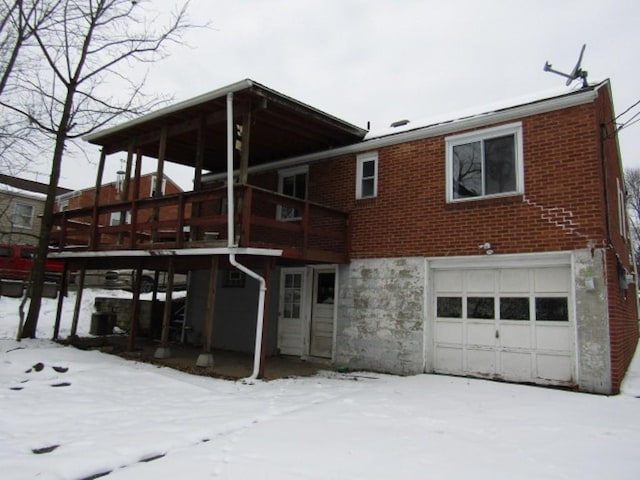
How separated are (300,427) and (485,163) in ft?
20.3

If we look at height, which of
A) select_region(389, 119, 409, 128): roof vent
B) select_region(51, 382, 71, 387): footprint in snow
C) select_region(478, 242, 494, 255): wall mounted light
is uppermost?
select_region(389, 119, 409, 128): roof vent

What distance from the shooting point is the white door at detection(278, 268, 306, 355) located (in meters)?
11.7

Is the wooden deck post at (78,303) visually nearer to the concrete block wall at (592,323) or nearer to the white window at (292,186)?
the white window at (292,186)

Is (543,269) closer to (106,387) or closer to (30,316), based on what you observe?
(106,387)

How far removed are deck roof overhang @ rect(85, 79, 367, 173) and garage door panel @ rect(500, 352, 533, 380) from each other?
226 inches

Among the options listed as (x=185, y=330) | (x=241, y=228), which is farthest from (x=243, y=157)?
(x=185, y=330)

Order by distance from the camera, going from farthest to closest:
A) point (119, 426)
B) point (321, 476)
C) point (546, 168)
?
point (546, 168)
point (119, 426)
point (321, 476)

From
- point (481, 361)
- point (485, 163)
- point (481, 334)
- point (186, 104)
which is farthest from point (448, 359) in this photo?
point (186, 104)

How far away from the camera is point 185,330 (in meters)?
14.5

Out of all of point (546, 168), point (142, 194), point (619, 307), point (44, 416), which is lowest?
point (44, 416)

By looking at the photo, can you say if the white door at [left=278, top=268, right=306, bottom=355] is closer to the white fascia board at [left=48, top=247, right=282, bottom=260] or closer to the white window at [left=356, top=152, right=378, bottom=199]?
the white window at [left=356, top=152, right=378, bottom=199]

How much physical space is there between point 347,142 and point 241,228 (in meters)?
4.11

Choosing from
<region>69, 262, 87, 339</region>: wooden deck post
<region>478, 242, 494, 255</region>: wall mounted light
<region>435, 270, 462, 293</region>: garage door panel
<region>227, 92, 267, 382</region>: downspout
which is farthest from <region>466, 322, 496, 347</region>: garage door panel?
<region>69, 262, 87, 339</region>: wooden deck post

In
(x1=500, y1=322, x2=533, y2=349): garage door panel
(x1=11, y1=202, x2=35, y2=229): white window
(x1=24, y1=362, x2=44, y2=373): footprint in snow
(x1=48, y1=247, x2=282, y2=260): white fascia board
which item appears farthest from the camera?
(x1=11, y1=202, x2=35, y2=229): white window
